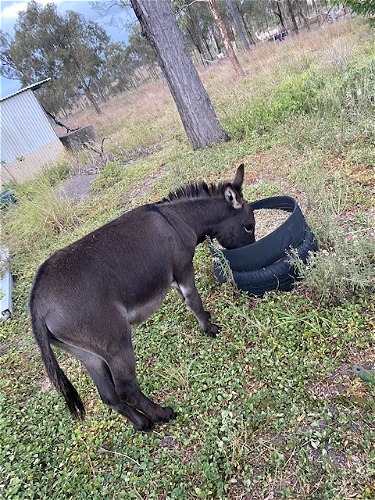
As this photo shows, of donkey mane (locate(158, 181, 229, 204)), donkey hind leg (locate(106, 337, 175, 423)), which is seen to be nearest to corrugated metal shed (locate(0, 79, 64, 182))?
donkey mane (locate(158, 181, 229, 204))

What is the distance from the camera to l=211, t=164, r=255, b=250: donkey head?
312 cm

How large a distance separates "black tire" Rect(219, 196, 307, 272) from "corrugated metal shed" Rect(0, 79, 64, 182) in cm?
1297

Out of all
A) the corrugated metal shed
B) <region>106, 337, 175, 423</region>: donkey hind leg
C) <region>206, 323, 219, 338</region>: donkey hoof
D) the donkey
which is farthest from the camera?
Answer: the corrugated metal shed

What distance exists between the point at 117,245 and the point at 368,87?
4888 mm

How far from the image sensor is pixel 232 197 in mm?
3102

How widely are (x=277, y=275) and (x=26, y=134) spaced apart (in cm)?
1533

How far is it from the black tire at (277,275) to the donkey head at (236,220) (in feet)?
1.09

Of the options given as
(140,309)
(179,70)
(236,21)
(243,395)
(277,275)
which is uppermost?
(236,21)

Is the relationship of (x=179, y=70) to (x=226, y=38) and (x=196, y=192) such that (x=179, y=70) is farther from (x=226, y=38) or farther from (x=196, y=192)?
(x=226, y=38)

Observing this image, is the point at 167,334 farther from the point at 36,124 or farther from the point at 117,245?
the point at 36,124

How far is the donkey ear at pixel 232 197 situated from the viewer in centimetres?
307

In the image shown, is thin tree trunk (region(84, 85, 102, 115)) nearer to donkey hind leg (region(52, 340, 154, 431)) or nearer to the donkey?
the donkey

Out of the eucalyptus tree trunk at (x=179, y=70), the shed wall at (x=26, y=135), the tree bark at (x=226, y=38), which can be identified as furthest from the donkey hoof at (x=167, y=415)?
the tree bark at (x=226, y=38)

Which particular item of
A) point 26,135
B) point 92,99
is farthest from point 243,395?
point 92,99
